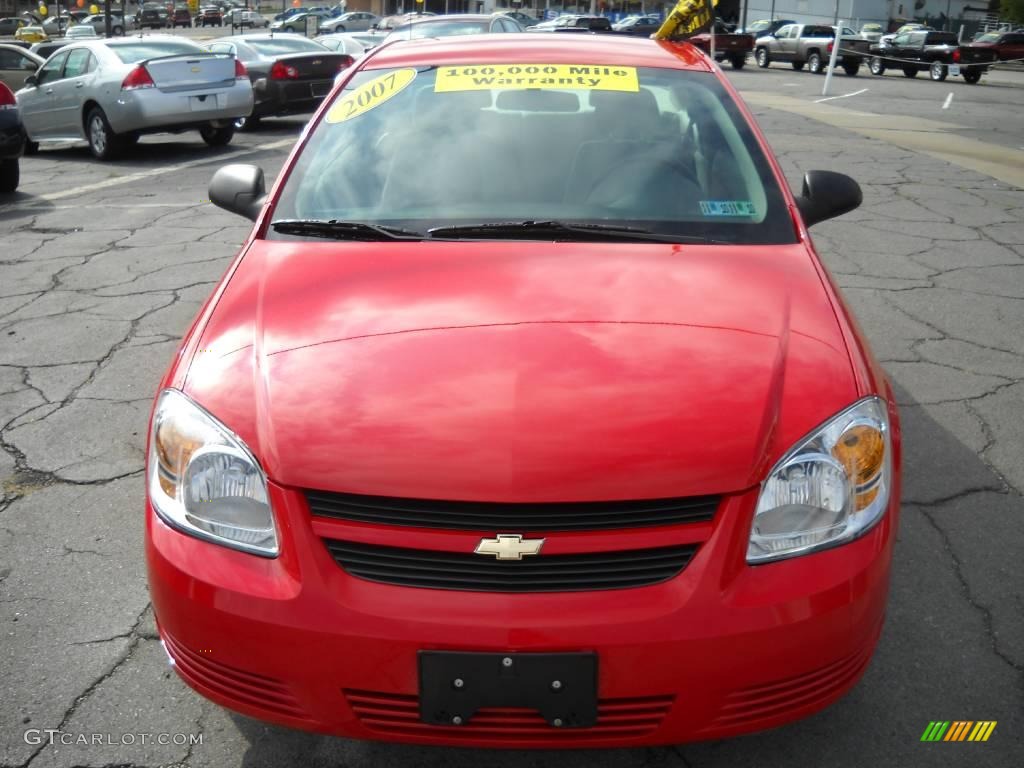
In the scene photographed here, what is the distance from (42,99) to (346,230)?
39.8 feet

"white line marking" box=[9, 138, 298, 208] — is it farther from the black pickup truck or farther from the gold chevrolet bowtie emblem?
the black pickup truck

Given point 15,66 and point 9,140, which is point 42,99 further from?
point 15,66

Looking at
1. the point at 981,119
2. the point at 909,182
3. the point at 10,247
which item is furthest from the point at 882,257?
the point at 981,119

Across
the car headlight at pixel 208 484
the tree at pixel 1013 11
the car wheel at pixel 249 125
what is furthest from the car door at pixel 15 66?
the tree at pixel 1013 11

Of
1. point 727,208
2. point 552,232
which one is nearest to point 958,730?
point 727,208

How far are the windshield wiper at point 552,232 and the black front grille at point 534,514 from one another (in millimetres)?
1051

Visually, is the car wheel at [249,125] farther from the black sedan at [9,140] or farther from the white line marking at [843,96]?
the white line marking at [843,96]

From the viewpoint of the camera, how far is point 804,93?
22.6 meters

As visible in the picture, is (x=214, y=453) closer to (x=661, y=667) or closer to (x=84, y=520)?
(x=661, y=667)

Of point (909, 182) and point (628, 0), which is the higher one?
point (909, 182)

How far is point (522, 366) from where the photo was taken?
7.10ft

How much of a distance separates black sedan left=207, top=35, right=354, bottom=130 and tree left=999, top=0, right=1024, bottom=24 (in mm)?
50898

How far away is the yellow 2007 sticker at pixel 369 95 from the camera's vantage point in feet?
11.0

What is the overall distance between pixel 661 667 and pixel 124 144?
1222 cm
